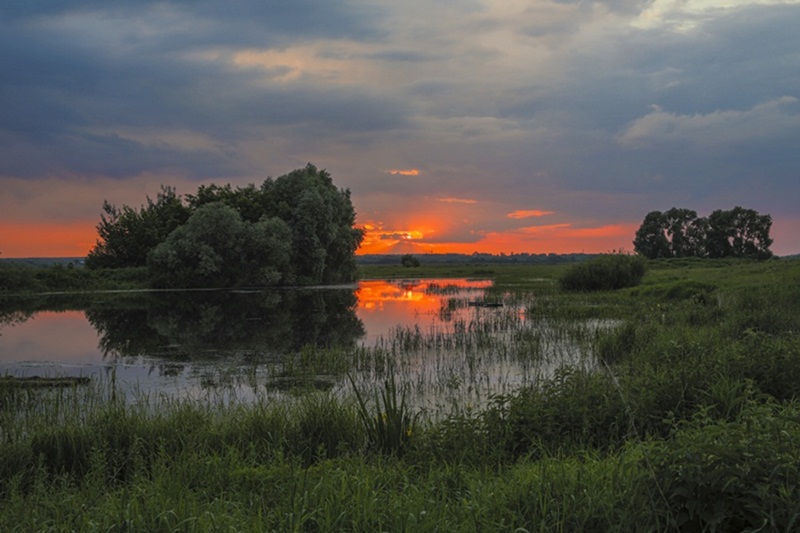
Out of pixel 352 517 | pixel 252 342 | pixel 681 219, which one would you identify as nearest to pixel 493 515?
pixel 352 517

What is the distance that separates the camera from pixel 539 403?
8.30 meters

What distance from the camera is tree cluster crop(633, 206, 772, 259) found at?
101938 millimetres

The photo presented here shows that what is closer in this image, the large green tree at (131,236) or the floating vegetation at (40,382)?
the floating vegetation at (40,382)

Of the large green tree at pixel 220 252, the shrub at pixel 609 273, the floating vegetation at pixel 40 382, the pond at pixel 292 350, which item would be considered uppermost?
the large green tree at pixel 220 252

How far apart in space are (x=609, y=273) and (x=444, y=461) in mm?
39403

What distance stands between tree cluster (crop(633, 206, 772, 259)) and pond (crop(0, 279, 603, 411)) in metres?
84.7

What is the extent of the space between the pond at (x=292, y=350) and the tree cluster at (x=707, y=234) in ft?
278

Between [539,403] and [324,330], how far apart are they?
16.6m

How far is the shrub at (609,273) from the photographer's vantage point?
4234 cm

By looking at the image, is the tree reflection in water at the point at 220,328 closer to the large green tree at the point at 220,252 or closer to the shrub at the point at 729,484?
the shrub at the point at 729,484

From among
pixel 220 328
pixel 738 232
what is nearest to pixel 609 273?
pixel 220 328

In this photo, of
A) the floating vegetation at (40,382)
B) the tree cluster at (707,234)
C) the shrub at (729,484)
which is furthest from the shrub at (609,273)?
the tree cluster at (707,234)

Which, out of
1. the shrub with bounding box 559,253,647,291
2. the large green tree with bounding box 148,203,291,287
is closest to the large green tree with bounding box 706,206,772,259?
the shrub with bounding box 559,253,647,291

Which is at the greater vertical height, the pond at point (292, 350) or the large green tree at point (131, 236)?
the large green tree at point (131, 236)
